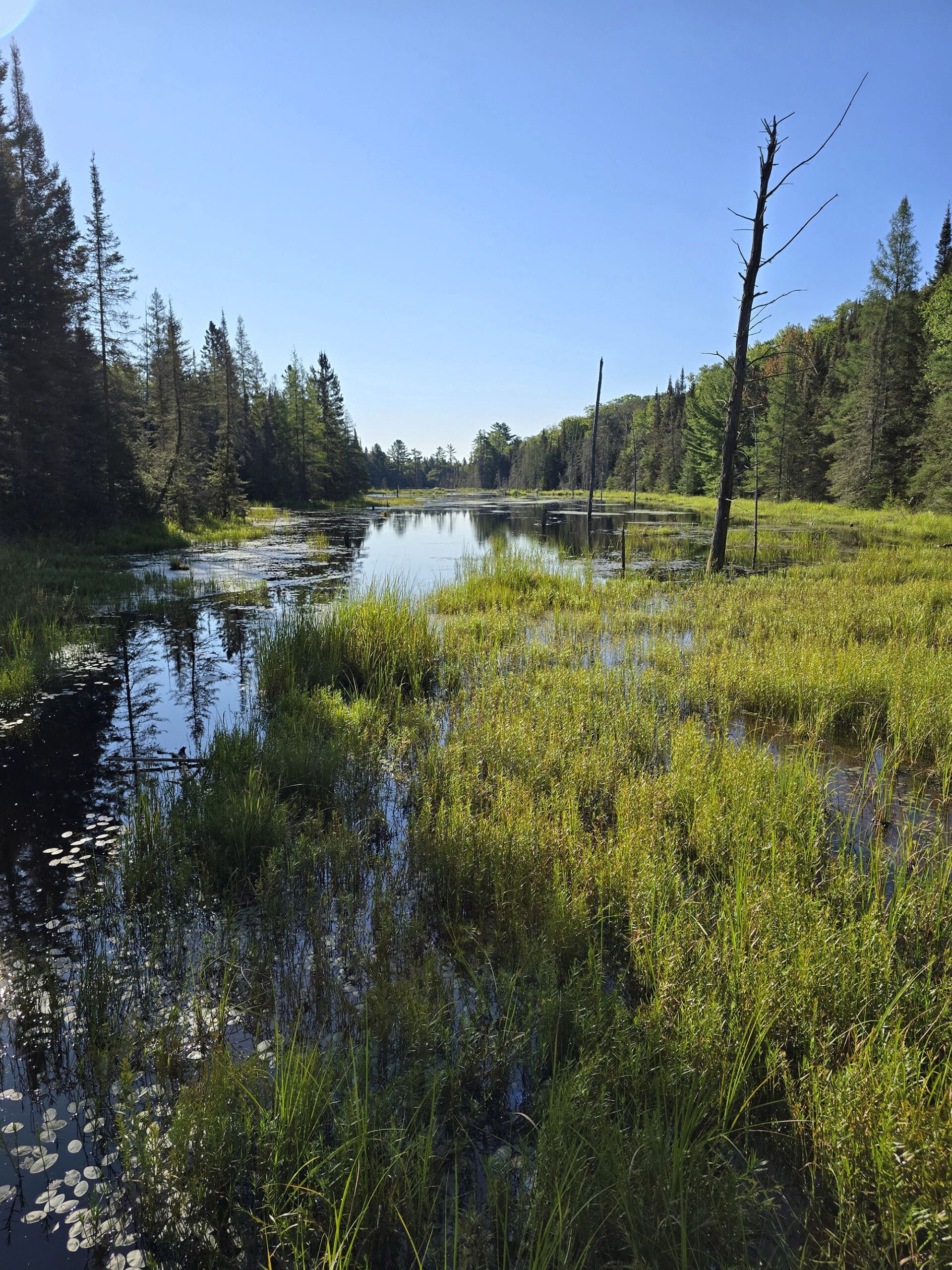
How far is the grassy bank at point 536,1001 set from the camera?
5.92 ft

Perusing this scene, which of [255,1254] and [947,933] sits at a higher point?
[947,933]

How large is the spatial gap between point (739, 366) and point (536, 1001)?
1476cm

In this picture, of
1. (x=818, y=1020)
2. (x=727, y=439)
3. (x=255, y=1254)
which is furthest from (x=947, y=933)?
(x=727, y=439)

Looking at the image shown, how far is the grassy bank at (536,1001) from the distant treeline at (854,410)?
39.3 ft

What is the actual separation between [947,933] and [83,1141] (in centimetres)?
361

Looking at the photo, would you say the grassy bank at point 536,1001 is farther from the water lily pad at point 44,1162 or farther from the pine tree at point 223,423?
the pine tree at point 223,423

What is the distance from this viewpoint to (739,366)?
13.9 meters

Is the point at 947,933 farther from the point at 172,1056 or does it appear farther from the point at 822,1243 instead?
the point at 172,1056

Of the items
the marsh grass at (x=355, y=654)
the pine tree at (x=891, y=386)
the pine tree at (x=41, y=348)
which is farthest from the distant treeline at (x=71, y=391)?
the pine tree at (x=891, y=386)

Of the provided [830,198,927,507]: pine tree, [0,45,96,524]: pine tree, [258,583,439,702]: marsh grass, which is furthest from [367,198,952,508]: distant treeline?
[0,45,96,524]: pine tree

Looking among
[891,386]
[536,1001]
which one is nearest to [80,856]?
[536,1001]

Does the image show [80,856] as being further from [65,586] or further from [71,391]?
[71,391]

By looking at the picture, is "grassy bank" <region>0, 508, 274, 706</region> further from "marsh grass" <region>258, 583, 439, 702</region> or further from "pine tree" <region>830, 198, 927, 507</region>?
"pine tree" <region>830, 198, 927, 507</region>

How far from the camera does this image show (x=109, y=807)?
4.84 m
